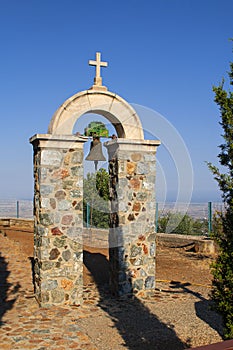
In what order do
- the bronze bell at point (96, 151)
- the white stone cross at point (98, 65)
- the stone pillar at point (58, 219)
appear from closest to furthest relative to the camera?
1. the stone pillar at point (58, 219)
2. the white stone cross at point (98, 65)
3. the bronze bell at point (96, 151)

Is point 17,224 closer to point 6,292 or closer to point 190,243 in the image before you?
point 190,243

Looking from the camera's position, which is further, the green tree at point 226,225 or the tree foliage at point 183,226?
the tree foliage at point 183,226

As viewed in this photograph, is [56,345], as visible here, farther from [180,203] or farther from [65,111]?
[65,111]

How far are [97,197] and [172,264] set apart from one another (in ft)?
22.0

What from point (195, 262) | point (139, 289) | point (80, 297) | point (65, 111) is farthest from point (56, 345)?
point (195, 262)

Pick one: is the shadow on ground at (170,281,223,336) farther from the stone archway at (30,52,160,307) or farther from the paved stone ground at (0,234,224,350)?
the stone archway at (30,52,160,307)

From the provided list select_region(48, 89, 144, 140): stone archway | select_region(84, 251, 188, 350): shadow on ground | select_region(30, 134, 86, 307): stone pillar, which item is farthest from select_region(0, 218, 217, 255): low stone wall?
select_region(30, 134, 86, 307): stone pillar

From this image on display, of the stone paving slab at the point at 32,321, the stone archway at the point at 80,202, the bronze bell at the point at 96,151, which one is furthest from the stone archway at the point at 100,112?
the stone paving slab at the point at 32,321

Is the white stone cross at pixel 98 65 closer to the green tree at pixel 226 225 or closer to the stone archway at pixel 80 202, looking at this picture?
the stone archway at pixel 80 202

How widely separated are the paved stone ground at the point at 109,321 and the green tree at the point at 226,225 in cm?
125

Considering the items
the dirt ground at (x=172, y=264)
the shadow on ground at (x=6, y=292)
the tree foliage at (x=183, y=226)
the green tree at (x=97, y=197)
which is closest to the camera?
the shadow on ground at (x=6, y=292)

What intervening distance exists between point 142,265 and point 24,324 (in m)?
2.45

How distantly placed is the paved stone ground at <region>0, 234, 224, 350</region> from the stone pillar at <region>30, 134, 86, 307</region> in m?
0.34

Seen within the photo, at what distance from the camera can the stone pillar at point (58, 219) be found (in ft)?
21.0
